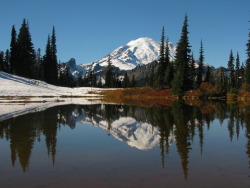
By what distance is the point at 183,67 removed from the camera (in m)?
66.6

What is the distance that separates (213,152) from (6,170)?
7.32 m

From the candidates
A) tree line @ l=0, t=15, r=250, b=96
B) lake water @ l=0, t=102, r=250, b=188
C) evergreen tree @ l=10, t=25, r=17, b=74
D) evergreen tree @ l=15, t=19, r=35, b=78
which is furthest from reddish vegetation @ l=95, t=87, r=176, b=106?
lake water @ l=0, t=102, r=250, b=188

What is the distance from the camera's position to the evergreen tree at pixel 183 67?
212ft

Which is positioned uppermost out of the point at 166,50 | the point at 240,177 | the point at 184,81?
the point at 166,50

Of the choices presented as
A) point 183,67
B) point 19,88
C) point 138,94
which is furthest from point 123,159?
point 138,94

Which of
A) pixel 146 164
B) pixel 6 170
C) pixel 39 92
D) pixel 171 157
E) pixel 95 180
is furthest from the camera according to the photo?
pixel 39 92

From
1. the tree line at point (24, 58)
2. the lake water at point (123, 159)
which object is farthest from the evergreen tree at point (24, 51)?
the lake water at point (123, 159)

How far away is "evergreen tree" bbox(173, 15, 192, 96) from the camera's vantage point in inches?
2549

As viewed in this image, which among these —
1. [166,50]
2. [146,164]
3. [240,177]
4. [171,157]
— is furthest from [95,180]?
[166,50]

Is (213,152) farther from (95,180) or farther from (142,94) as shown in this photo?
(142,94)

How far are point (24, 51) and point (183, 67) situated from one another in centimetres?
4821

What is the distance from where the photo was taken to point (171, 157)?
9.20 m

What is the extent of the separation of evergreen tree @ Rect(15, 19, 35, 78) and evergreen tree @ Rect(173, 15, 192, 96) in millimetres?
45709

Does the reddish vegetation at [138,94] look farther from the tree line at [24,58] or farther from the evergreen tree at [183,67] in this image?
the tree line at [24,58]
